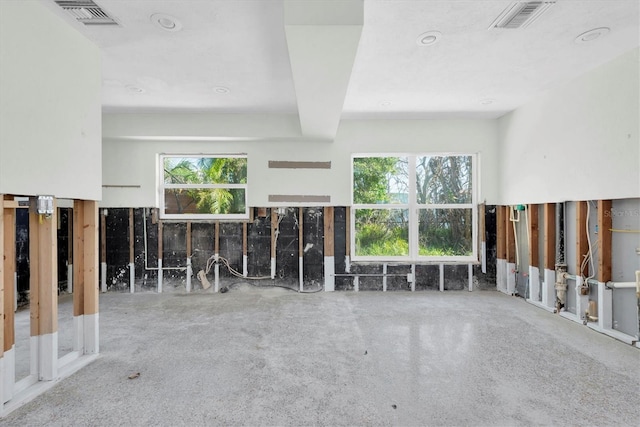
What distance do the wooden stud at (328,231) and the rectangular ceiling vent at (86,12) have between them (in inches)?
136

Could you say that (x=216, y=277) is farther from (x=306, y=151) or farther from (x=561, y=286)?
(x=561, y=286)

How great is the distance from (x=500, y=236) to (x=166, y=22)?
16.6ft

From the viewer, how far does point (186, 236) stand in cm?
502

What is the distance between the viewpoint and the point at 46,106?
2.23 metres

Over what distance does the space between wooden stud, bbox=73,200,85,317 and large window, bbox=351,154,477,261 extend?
352 cm

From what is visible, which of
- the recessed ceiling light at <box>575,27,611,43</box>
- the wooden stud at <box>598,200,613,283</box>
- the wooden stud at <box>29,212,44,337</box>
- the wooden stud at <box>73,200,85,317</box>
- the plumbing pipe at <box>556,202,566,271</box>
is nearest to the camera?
the wooden stud at <box>29,212,44,337</box>

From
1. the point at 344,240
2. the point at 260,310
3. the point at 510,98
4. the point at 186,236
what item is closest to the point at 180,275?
the point at 186,236

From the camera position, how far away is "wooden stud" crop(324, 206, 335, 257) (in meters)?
5.03

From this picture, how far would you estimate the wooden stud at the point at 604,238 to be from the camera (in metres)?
3.18

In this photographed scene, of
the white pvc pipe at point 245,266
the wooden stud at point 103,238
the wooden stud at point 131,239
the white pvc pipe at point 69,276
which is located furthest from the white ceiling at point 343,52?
the white pvc pipe at point 69,276

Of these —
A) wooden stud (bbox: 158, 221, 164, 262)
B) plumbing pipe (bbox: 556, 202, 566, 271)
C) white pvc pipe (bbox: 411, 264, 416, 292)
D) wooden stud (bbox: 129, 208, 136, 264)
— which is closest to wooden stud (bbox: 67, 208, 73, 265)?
wooden stud (bbox: 129, 208, 136, 264)

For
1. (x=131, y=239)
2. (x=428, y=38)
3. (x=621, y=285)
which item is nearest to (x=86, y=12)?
(x=428, y=38)

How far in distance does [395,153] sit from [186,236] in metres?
3.61

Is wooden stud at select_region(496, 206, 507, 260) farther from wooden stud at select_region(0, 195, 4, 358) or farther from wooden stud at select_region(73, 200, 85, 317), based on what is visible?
wooden stud at select_region(0, 195, 4, 358)
